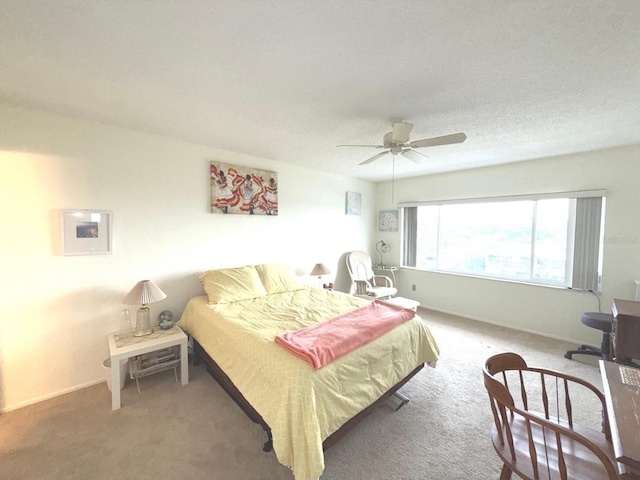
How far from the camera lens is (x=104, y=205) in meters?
2.45

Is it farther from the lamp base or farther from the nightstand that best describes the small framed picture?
the nightstand

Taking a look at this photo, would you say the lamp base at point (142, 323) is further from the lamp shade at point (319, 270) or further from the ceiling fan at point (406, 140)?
the ceiling fan at point (406, 140)

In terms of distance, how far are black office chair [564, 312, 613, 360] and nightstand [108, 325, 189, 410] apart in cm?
414

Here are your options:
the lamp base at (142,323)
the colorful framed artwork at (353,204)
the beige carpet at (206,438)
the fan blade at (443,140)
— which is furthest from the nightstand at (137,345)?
the colorful framed artwork at (353,204)

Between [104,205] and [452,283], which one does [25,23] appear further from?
[452,283]

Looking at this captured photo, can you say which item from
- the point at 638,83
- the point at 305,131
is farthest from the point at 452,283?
the point at 305,131

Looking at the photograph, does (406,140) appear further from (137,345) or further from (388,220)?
(388,220)

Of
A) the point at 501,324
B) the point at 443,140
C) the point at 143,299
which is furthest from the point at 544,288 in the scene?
the point at 143,299

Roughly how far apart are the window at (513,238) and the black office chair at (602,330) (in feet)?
2.04

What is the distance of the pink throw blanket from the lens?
5.42ft

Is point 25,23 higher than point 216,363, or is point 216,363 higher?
point 25,23

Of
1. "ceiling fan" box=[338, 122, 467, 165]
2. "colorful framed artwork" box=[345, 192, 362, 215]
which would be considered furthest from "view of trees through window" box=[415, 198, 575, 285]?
"ceiling fan" box=[338, 122, 467, 165]

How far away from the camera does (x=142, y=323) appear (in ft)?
7.90

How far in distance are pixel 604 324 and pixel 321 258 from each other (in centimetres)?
347
